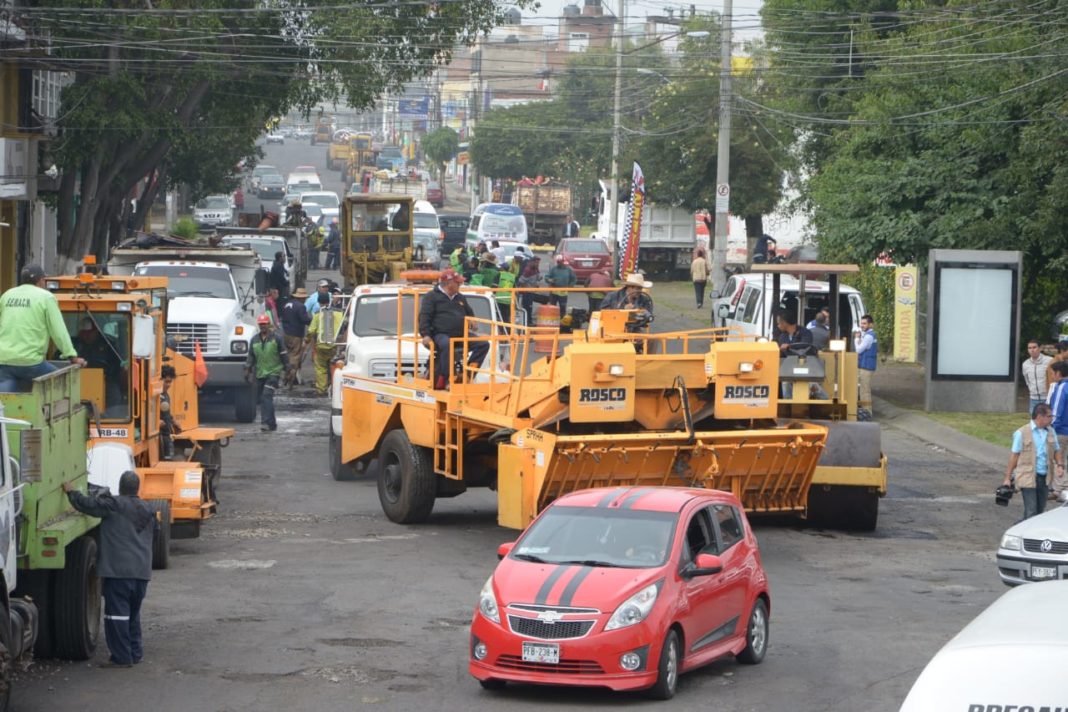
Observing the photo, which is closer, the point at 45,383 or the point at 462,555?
the point at 45,383

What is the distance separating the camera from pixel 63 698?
35.8 feet

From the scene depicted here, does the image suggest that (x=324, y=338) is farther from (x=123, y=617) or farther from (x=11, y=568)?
(x=11, y=568)

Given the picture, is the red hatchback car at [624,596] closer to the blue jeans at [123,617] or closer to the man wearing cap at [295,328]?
the blue jeans at [123,617]

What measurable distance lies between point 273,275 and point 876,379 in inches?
543

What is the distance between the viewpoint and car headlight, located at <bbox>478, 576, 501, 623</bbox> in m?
10.9

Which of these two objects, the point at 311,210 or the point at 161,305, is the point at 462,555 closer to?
the point at 161,305

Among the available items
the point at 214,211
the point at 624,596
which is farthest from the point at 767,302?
the point at 214,211

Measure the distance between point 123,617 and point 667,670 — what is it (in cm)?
388

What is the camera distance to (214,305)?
2752cm

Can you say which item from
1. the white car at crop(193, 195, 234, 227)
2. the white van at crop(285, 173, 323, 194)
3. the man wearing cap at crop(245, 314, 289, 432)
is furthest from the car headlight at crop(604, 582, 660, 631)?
the white van at crop(285, 173, 323, 194)

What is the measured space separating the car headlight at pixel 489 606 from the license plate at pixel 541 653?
286 millimetres

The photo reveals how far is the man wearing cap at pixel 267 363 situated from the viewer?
83.1ft

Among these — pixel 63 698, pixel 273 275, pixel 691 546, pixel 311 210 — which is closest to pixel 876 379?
pixel 273 275

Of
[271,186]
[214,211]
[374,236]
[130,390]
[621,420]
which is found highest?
[271,186]
